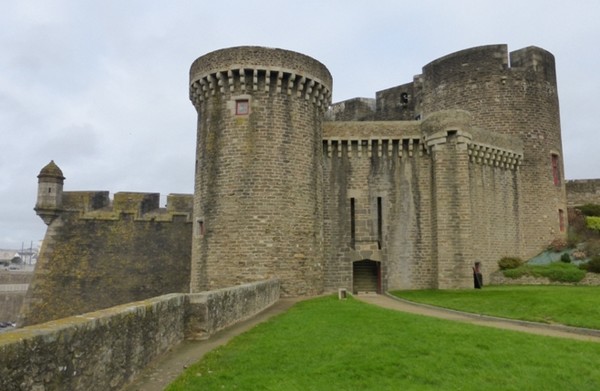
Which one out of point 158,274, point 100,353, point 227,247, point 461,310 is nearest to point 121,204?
point 158,274

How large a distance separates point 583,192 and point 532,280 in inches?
497

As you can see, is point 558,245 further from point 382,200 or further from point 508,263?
point 382,200

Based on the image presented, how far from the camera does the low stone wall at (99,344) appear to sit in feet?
12.8

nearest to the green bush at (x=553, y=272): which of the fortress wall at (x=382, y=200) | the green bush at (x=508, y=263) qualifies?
the green bush at (x=508, y=263)

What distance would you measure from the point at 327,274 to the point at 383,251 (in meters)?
2.89

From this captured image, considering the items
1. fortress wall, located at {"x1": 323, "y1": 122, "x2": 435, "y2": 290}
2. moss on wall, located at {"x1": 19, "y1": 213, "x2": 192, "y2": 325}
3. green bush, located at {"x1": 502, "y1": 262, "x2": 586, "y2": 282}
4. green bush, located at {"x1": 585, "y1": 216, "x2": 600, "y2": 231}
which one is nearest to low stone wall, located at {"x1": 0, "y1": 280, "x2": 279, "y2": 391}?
fortress wall, located at {"x1": 323, "y1": 122, "x2": 435, "y2": 290}

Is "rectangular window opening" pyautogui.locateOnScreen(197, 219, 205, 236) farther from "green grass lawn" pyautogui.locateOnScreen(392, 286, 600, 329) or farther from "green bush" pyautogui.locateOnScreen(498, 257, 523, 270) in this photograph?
"green bush" pyautogui.locateOnScreen(498, 257, 523, 270)

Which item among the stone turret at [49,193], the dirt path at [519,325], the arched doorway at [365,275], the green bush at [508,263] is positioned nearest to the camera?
the dirt path at [519,325]

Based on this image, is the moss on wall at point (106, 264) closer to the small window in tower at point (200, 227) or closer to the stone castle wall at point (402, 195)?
the small window in tower at point (200, 227)

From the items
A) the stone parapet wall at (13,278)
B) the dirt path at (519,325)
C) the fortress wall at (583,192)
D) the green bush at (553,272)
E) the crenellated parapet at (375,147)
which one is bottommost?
the stone parapet wall at (13,278)

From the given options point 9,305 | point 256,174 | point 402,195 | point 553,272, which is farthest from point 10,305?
point 553,272

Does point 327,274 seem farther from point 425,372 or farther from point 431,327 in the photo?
point 425,372

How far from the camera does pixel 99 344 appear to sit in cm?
520

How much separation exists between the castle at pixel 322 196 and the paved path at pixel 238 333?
4091 millimetres
